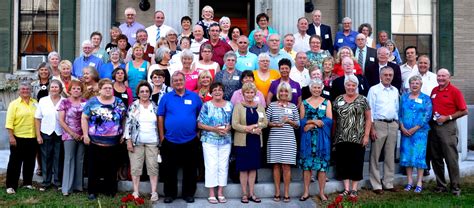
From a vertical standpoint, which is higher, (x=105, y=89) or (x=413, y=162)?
(x=105, y=89)

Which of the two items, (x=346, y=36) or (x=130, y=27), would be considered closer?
(x=346, y=36)

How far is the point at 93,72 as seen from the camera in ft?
26.6

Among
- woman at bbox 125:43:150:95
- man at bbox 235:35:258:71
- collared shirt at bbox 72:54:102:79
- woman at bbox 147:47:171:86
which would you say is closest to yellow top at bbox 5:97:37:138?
collared shirt at bbox 72:54:102:79

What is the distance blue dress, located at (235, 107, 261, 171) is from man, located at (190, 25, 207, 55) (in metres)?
2.11

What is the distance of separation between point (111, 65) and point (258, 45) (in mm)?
2542

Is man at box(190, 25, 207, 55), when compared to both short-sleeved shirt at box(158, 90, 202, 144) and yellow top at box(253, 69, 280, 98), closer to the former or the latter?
yellow top at box(253, 69, 280, 98)

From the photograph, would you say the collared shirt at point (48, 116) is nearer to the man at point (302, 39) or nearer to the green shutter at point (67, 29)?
the man at point (302, 39)

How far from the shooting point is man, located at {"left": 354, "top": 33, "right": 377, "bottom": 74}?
9.36 meters

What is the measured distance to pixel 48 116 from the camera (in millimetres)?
8109

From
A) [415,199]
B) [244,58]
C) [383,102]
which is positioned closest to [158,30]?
[244,58]

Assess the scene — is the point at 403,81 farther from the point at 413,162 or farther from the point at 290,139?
the point at 290,139

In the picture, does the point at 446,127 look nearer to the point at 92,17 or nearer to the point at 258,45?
the point at 258,45

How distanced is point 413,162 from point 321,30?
3.39 m

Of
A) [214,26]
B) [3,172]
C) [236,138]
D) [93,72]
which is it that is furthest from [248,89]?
[3,172]
